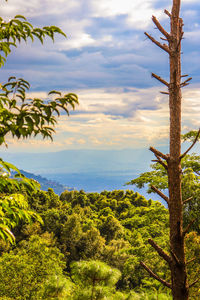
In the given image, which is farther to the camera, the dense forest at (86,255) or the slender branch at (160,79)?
the dense forest at (86,255)

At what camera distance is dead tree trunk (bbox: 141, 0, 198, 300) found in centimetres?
446

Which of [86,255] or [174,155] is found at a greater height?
[174,155]

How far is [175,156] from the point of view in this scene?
4684 millimetres

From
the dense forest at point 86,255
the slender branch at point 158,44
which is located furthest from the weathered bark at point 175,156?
the dense forest at point 86,255

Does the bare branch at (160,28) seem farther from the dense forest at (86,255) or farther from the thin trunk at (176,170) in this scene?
the dense forest at (86,255)

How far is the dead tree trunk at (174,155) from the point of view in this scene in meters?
4.46

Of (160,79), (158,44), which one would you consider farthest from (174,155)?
(158,44)

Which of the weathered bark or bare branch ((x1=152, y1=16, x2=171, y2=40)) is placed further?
bare branch ((x1=152, y1=16, x2=171, y2=40))

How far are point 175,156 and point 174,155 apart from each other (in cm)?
2

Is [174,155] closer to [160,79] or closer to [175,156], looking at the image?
[175,156]

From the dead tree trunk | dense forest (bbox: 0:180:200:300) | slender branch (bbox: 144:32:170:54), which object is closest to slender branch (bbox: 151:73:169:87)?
the dead tree trunk

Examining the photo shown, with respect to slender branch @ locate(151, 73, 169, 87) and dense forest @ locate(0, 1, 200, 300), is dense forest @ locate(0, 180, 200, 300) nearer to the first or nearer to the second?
dense forest @ locate(0, 1, 200, 300)

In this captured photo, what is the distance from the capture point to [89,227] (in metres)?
46.4

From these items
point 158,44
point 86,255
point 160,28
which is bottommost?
point 86,255
